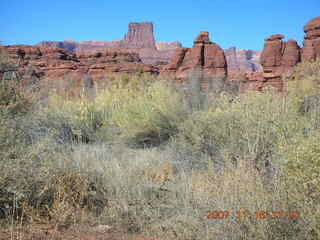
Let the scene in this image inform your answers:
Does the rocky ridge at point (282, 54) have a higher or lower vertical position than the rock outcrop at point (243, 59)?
lower

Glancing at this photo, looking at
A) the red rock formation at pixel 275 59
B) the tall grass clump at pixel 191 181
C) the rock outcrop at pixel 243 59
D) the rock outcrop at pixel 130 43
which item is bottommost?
the tall grass clump at pixel 191 181

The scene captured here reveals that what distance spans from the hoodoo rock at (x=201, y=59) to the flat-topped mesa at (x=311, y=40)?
439 inches

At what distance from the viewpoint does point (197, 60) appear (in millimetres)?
48375

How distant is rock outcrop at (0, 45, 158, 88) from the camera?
56.4 meters

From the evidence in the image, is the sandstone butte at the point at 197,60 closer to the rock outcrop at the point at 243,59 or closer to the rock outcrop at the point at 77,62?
the rock outcrop at the point at 77,62

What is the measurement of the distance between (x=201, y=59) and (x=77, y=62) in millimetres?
26566

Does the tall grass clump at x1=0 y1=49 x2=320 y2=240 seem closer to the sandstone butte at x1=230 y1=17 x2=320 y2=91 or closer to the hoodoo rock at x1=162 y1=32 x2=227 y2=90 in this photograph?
the sandstone butte at x1=230 y1=17 x2=320 y2=91

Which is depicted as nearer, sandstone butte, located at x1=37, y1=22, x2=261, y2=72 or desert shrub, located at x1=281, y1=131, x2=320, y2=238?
desert shrub, located at x1=281, y1=131, x2=320, y2=238

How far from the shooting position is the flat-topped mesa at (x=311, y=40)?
4338 cm

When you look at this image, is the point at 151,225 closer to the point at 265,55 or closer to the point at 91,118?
the point at 91,118

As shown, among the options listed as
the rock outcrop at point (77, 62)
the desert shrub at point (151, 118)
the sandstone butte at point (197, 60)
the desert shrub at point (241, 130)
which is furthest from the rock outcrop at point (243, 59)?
the desert shrub at point (241, 130)

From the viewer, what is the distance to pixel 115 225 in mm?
3744

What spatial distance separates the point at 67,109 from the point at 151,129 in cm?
280
